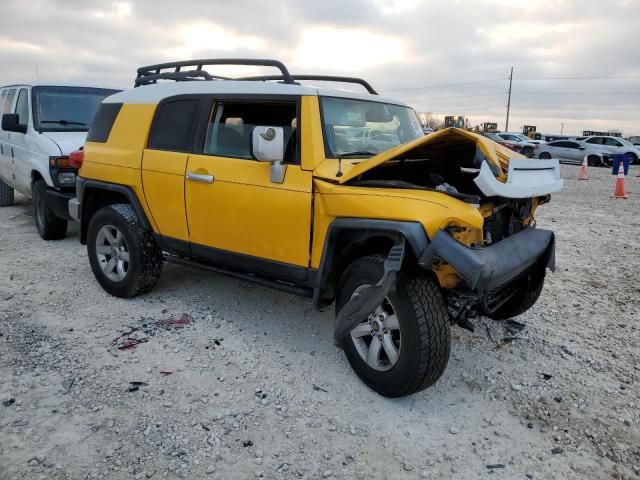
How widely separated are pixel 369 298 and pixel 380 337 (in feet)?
1.31

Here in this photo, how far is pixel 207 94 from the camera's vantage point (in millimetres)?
4273

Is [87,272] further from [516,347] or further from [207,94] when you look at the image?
[516,347]

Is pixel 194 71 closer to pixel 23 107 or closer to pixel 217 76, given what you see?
pixel 217 76

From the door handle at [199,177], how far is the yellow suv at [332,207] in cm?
1

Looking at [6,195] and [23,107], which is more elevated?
[23,107]

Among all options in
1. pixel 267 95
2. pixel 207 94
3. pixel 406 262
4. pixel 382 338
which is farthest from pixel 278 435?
pixel 207 94

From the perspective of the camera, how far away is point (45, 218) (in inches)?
281

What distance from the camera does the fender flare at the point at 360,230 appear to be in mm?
2965

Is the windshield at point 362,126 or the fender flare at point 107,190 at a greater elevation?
the windshield at point 362,126

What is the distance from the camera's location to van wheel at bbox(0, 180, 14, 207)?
9953 millimetres

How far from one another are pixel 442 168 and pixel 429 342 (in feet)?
5.63

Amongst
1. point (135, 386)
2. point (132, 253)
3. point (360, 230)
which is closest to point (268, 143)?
point (360, 230)

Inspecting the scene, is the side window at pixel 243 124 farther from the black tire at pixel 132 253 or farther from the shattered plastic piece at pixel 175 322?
the shattered plastic piece at pixel 175 322

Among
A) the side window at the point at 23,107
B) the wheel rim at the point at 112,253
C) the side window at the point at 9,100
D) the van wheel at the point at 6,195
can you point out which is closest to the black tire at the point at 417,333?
the wheel rim at the point at 112,253
